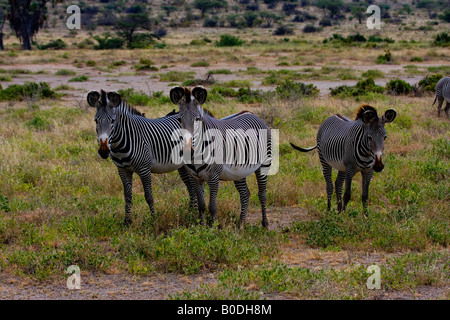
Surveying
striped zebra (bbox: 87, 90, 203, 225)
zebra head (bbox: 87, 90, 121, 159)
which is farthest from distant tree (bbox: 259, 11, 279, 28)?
zebra head (bbox: 87, 90, 121, 159)

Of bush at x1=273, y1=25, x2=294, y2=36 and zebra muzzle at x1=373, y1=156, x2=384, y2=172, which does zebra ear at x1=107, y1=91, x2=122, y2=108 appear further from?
bush at x1=273, y1=25, x2=294, y2=36

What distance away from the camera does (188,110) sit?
21.2 ft

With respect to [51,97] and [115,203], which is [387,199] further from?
[51,97]

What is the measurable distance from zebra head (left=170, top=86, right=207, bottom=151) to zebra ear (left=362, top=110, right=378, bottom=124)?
2.12 meters

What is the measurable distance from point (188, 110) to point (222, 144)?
0.76 m

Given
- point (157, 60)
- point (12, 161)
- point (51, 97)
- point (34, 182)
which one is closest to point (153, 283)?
point (34, 182)

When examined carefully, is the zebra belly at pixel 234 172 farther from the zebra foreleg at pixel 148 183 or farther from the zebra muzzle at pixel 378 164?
the zebra muzzle at pixel 378 164

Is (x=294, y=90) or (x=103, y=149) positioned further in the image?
(x=294, y=90)

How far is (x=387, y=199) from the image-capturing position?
881 centimetres

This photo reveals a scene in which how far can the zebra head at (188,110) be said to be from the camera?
6348 millimetres

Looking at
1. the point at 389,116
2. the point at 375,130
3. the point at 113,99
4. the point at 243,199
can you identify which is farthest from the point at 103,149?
the point at 389,116

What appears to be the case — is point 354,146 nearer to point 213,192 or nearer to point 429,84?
point 213,192

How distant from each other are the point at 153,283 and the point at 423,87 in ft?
53.0

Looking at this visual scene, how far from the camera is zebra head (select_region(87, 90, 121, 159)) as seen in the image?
641 cm
